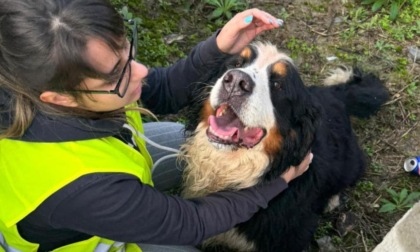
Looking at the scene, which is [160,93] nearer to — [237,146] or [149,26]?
[237,146]

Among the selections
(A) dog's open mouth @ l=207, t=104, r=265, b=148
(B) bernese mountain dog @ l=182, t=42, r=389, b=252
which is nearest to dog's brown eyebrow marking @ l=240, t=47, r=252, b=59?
(B) bernese mountain dog @ l=182, t=42, r=389, b=252

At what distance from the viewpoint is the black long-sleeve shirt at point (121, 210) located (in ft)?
5.26

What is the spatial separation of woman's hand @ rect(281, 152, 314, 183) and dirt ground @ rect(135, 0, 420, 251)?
792 mm

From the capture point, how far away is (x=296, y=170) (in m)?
2.14

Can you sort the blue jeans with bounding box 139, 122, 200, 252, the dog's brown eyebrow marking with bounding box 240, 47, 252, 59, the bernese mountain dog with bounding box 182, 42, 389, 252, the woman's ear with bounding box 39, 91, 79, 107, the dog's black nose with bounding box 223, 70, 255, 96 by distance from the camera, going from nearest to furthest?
the woman's ear with bounding box 39, 91, 79, 107
the dog's black nose with bounding box 223, 70, 255, 96
the bernese mountain dog with bounding box 182, 42, 389, 252
the dog's brown eyebrow marking with bounding box 240, 47, 252, 59
the blue jeans with bounding box 139, 122, 200, 252

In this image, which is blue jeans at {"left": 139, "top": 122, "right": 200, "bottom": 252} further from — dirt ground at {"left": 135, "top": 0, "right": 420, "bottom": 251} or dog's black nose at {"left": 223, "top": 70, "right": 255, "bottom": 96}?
dirt ground at {"left": 135, "top": 0, "right": 420, "bottom": 251}

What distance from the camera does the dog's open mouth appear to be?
2.00 meters

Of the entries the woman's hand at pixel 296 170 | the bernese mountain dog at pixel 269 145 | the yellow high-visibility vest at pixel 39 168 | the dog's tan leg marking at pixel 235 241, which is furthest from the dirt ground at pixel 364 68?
the yellow high-visibility vest at pixel 39 168

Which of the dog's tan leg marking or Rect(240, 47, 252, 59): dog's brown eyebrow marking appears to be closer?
Rect(240, 47, 252, 59): dog's brown eyebrow marking

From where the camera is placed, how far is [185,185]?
8.32 feet

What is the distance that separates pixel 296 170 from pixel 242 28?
0.67m

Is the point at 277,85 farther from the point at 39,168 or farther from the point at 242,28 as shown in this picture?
the point at 39,168

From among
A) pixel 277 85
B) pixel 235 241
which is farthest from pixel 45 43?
pixel 235 241

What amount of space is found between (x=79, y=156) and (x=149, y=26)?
212cm
